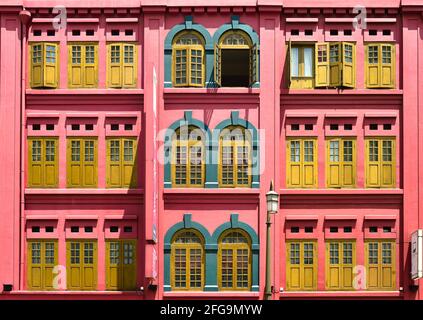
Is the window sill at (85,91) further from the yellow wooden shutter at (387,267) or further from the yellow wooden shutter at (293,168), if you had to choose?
the yellow wooden shutter at (387,267)

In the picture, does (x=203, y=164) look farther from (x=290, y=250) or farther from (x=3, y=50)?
(x=3, y=50)

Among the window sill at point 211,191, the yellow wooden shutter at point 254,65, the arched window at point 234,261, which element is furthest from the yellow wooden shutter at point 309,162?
the arched window at point 234,261

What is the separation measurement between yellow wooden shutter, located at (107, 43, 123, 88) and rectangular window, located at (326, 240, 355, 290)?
30.5 ft

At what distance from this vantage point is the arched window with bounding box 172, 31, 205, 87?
34562 mm

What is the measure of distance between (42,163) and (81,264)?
3.75m

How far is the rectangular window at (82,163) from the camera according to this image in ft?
113

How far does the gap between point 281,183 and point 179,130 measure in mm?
3974

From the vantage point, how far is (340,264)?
34.0 meters

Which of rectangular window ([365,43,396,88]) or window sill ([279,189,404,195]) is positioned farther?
rectangular window ([365,43,396,88])

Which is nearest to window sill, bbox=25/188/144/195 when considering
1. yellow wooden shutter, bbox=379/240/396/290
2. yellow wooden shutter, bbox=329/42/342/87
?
yellow wooden shutter, bbox=329/42/342/87

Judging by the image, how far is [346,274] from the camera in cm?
3397

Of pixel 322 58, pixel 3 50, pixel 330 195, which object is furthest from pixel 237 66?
pixel 3 50

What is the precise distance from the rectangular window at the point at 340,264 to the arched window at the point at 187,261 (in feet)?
14.3

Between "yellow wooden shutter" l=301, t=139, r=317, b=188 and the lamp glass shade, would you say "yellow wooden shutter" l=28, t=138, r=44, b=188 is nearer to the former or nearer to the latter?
"yellow wooden shutter" l=301, t=139, r=317, b=188
